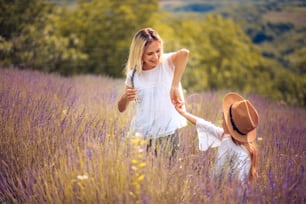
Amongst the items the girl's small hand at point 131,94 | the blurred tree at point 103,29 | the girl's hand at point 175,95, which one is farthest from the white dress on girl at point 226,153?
the blurred tree at point 103,29

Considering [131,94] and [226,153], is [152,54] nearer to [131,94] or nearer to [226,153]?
[131,94]

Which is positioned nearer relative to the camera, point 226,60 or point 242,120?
point 242,120

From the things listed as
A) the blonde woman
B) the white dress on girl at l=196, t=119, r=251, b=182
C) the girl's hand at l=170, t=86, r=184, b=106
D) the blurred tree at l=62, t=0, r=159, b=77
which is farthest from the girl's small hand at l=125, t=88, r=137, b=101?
the blurred tree at l=62, t=0, r=159, b=77

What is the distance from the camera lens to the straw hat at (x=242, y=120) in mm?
2605

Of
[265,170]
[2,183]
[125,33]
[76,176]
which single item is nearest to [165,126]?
[265,170]

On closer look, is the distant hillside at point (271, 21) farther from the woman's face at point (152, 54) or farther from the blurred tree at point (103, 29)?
the woman's face at point (152, 54)

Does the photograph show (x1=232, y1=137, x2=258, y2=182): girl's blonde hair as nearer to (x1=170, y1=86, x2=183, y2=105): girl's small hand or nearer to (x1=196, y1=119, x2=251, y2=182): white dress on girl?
(x1=196, y1=119, x2=251, y2=182): white dress on girl

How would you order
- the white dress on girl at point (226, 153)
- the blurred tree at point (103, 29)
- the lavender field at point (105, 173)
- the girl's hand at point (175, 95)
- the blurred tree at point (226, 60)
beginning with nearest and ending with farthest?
the lavender field at point (105, 173) < the white dress on girl at point (226, 153) < the girl's hand at point (175, 95) < the blurred tree at point (103, 29) < the blurred tree at point (226, 60)

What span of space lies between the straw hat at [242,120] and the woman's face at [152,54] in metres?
0.68

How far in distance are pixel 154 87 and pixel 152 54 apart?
24 cm

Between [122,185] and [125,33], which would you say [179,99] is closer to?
[122,185]

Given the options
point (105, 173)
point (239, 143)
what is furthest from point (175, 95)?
point (105, 173)

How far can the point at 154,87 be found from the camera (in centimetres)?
304

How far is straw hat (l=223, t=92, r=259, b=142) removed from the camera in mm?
2605
